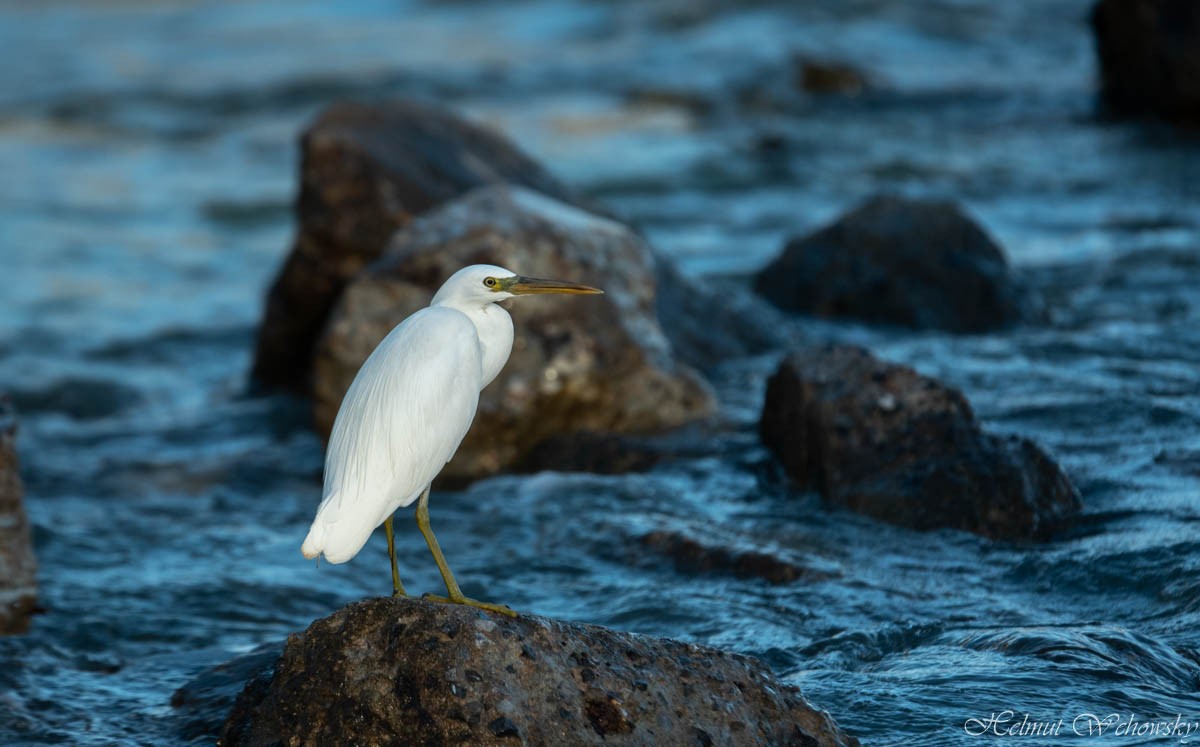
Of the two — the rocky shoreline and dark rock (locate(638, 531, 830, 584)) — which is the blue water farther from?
the rocky shoreline

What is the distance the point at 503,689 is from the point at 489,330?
3.38ft

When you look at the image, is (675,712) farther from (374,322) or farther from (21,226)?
(21,226)

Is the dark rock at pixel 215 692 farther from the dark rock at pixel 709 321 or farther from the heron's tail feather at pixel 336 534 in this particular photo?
the dark rock at pixel 709 321

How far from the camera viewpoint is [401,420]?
3555mm

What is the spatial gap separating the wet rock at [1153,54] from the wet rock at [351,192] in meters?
6.82

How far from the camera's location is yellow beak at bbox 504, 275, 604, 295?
149 inches

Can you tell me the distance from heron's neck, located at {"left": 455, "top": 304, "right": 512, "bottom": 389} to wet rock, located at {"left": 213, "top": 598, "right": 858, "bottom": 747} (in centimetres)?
74

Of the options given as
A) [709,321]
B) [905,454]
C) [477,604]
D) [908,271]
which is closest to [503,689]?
[477,604]

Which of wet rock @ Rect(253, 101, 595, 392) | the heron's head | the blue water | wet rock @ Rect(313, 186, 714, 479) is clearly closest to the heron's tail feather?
the heron's head

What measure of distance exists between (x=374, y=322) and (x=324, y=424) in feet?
1.87

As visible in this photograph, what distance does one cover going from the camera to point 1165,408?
599 cm

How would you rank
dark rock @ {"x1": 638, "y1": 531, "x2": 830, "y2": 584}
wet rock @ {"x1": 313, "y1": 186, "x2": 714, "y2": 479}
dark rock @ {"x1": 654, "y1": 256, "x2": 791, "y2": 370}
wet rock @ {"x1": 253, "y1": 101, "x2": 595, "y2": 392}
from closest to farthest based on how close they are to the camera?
dark rock @ {"x1": 638, "y1": 531, "x2": 830, "y2": 584} → wet rock @ {"x1": 313, "y1": 186, "x2": 714, "y2": 479} → dark rock @ {"x1": 654, "y1": 256, "x2": 791, "y2": 370} → wet rock @ {"x1": 253, "y1": 101, "x2": 595, "y2": 392}

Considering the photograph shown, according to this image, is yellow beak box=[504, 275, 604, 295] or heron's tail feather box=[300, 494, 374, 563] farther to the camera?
yellow beak box=[504, 275, 604, 295]

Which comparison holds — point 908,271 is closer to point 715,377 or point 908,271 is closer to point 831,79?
point 715,377
